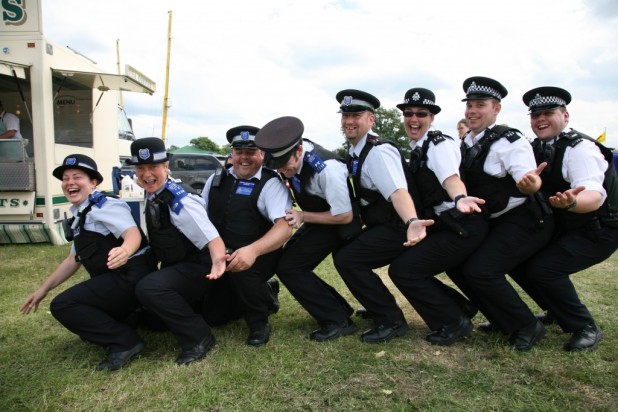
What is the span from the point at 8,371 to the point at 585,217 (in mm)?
4277

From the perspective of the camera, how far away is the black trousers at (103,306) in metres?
3.27

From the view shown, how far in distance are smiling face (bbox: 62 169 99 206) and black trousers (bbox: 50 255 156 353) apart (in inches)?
23.3

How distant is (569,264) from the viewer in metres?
3.39

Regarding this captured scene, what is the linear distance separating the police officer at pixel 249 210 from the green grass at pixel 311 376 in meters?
0.30

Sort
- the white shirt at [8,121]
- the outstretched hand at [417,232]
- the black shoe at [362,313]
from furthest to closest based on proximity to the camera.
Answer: the white shirt at [8,121], the black shoe at [362,313], the outstretched hand at [417,232]

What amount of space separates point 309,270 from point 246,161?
1.04 metres

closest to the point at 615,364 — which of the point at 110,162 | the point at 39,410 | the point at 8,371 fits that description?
the point at 39,410

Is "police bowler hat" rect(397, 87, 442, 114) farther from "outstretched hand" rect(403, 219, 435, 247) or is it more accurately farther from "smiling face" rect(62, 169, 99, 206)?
"smiling face" rect(62, 169, 99, 206)

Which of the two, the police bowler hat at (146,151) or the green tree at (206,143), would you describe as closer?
the police bowler hat at (146,151)

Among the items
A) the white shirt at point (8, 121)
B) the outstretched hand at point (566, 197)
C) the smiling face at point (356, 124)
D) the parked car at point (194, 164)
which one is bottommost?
the parked car at point (194, 164)

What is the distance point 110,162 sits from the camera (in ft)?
32.0

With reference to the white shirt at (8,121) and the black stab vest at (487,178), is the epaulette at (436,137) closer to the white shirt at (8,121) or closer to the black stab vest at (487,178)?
the black stab vest at (487,178)

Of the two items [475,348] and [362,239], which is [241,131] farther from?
[475,348]

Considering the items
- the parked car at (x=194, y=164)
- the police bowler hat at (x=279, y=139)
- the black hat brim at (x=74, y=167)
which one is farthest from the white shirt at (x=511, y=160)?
the parked car at (x=194, y=164)
